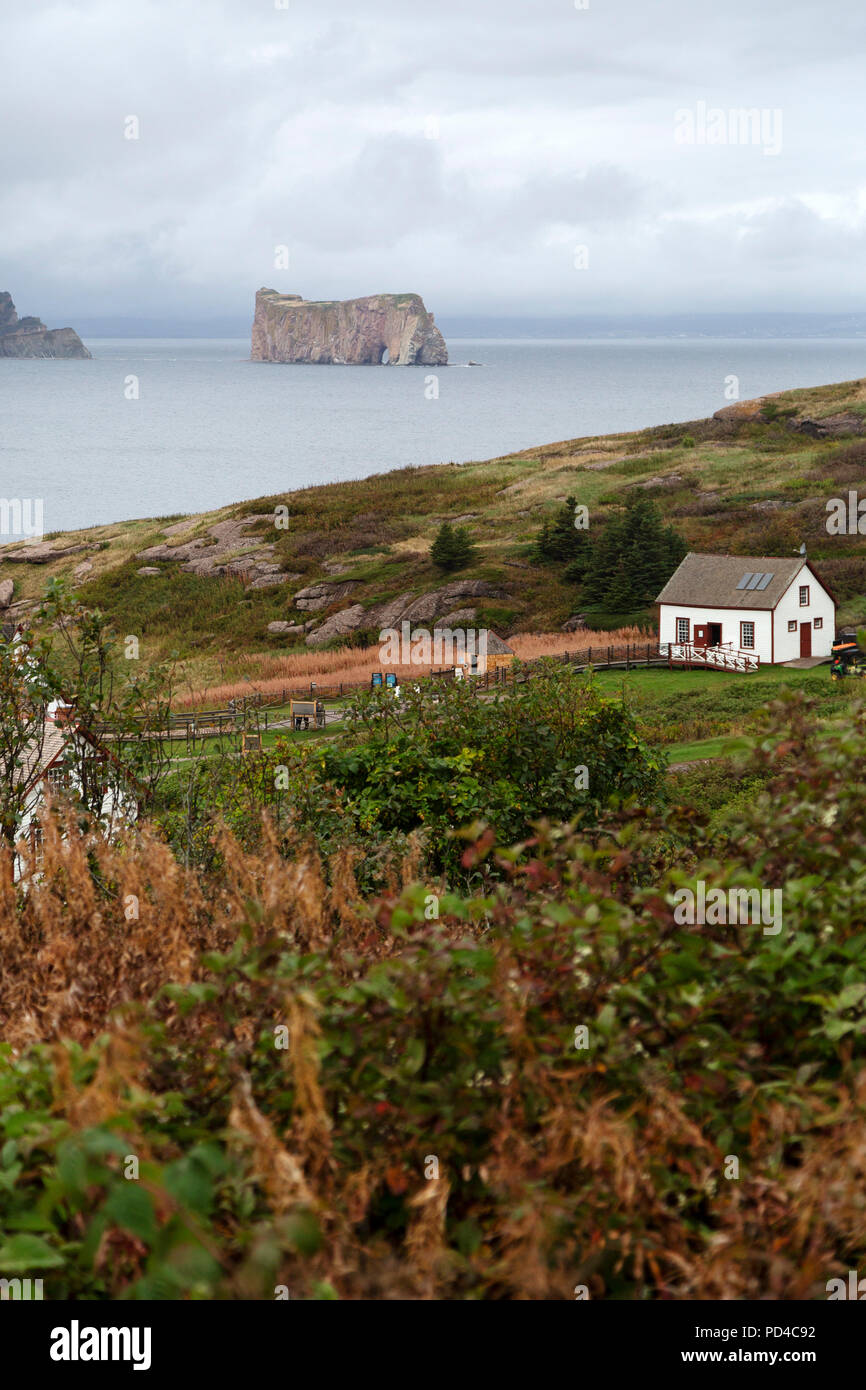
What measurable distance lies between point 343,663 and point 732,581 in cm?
1685

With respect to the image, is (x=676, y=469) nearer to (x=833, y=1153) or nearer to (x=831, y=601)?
(x=831, y=601)

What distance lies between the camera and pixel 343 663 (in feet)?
175

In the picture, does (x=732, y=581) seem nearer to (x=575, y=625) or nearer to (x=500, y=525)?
(x=575, y=625)

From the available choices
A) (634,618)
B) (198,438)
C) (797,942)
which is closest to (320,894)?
(797,942)

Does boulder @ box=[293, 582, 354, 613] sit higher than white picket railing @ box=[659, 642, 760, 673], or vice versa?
boulder @ box=[293, 582, 354, 613]

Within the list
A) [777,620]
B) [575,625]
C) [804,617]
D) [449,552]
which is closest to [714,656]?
[777,620]

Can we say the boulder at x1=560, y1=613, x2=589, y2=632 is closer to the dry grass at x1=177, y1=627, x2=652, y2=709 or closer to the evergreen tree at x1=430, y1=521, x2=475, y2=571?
the dry grass at x1=177, y1=627, x2=652, y2=709

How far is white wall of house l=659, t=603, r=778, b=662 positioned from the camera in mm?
45719

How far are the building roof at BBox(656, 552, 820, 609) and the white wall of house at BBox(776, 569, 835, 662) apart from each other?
42 centimetres

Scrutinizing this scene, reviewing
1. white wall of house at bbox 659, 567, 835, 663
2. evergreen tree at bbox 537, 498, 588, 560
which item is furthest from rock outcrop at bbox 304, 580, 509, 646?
white wall of house at bbox 659, 567, 835, 663

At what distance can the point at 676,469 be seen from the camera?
292 ft

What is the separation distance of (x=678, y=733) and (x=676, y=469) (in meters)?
60.4

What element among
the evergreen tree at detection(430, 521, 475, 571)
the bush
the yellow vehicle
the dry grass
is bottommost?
the dry grass

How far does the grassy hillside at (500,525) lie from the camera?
6275cm
